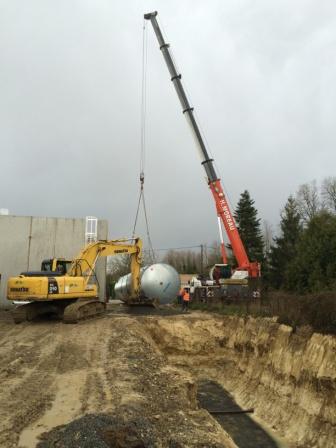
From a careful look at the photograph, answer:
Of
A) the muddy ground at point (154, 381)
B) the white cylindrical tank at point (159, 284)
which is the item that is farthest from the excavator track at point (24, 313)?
the white cylindrical tank at point (159, 284)

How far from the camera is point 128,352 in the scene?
1188cm

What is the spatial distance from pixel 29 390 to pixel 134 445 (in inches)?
130

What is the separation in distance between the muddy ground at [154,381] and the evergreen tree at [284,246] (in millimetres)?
16511

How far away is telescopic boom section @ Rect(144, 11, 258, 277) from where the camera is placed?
78.7 ft

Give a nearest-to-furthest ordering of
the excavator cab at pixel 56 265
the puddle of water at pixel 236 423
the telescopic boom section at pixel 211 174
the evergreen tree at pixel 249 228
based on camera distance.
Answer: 1. the puddle of water at pixel 236 423
2. the excavator cab at pixel 56 265
3. the telescopic boom section at pixel 211 174
4. the evergreen tree at pixel 249 228

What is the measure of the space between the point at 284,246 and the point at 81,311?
2520 cm

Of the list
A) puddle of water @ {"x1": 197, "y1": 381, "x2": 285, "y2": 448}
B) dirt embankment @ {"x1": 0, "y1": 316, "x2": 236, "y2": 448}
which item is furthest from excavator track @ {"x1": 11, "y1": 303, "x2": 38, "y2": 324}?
puddle of water @ {"x1": 197, "y1": 381, "x2": 285, "y2": 448}

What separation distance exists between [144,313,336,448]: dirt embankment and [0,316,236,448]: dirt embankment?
3612mm

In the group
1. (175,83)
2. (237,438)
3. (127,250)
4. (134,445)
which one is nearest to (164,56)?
(175,83)

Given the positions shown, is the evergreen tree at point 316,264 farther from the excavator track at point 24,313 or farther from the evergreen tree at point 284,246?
the excavator track at point 24,313

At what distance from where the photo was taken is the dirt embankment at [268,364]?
1085 centimetres

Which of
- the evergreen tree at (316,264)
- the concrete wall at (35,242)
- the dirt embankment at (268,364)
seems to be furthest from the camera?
the concrete wall at (35,242)

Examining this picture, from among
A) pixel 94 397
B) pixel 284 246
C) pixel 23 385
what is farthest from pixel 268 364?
pixel 284 246

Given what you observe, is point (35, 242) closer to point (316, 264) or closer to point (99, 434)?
point (316, 264)
